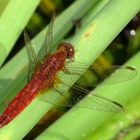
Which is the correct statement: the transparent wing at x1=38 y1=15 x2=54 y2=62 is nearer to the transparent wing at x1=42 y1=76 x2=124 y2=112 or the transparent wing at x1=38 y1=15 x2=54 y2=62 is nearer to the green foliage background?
the green foliage background

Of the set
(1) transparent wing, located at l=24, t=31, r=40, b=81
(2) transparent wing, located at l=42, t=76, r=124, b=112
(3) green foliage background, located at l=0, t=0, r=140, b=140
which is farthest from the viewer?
(1) transparent wing, located at l=24, t=31, r=40, b=81

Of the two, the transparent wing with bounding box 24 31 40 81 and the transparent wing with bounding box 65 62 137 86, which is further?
the transparent wing with bounding box 24 31 40 81

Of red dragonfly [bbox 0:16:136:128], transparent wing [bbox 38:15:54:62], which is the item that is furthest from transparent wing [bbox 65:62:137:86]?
transparent wing [bbox 38:15:54:62]

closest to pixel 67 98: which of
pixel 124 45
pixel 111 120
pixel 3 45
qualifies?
pixel 111 120

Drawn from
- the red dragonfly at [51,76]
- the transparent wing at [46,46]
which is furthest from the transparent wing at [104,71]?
the transparent wing at [46,46]

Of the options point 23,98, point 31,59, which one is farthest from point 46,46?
point 23,98

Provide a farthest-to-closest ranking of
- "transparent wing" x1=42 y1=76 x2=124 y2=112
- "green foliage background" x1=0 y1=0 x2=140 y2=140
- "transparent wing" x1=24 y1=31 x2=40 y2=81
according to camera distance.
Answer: "transparent wing" x1=24 y1=31 x2=40 y2=81 → "transparent wing" x1=42 y1=76 x2=124 y2=112 → "green foliage background" x1=0 y1=0 x2=140 y2=140

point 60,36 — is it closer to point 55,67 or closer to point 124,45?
point 55,67

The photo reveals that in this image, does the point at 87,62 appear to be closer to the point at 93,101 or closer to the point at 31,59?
the point at 93,101
